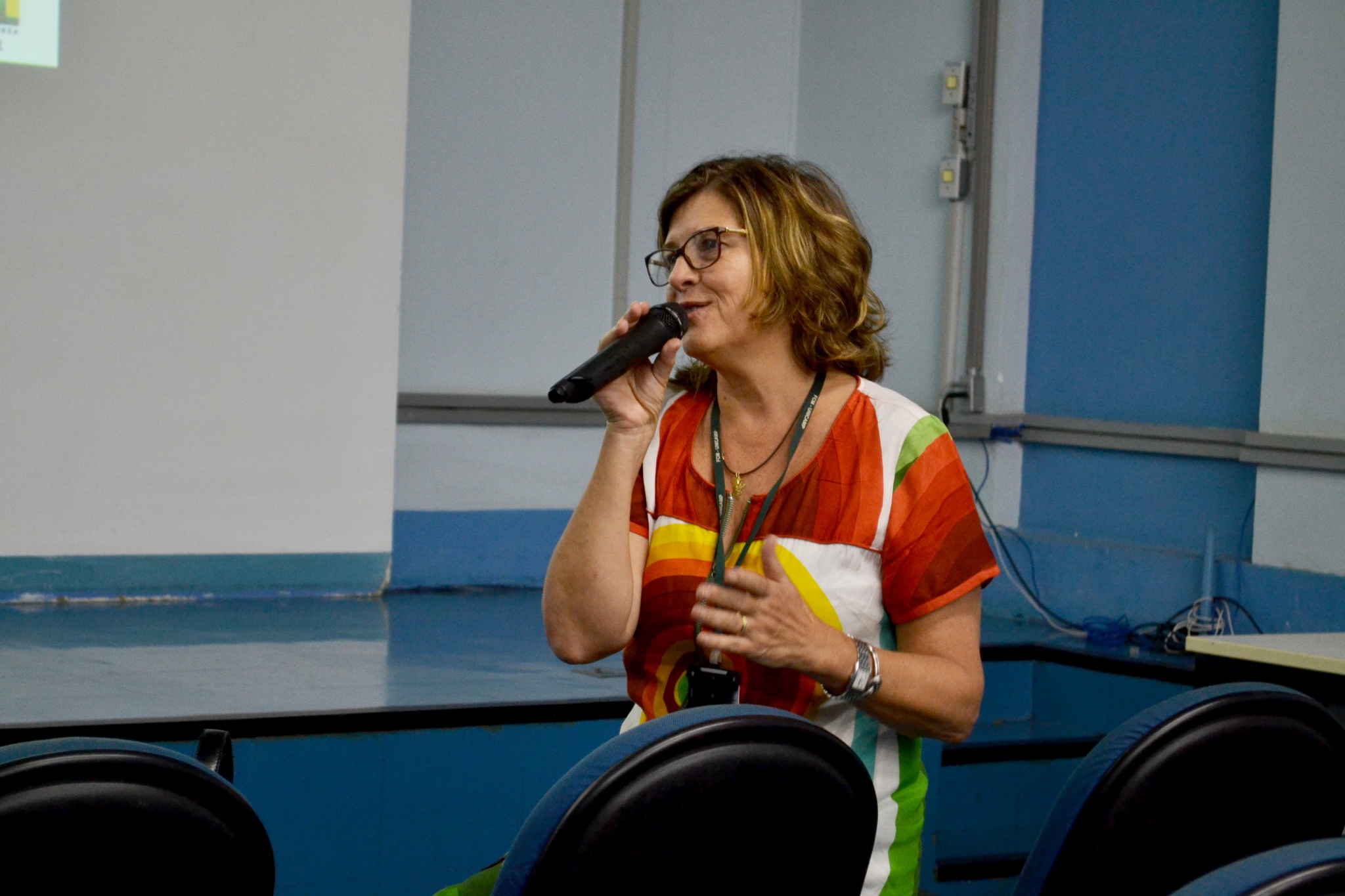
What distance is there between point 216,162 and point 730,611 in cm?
335

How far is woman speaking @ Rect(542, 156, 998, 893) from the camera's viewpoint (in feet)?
5.01

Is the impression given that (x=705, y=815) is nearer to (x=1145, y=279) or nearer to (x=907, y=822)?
(x=907, y=822)

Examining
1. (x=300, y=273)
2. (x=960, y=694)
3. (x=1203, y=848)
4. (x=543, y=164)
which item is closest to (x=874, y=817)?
(x=1203, y=848)

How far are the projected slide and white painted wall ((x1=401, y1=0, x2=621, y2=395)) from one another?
1370mm

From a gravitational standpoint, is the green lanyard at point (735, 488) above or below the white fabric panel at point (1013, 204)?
below

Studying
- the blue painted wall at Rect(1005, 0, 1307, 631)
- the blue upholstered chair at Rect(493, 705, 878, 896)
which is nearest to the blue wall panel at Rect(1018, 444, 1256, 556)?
the blue painted wall at Rect(1005, 0, 1307, 631)

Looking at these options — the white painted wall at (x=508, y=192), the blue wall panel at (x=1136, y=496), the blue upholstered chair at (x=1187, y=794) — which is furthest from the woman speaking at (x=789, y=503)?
the white painted wall at (x=508, y=192)

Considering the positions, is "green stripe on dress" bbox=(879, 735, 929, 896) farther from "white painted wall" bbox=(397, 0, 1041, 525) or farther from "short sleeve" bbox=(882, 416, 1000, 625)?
"white painted wall" bbox=(397, 0, 1041, 525)

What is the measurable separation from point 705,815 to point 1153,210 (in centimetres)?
414

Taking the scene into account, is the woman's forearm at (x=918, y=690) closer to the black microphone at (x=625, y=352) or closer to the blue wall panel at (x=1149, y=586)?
the black microphone at (x=625, y=352)

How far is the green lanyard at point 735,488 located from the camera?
157 cm

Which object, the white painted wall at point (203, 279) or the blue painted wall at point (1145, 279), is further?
the blue painted wall at point (1145, 279)

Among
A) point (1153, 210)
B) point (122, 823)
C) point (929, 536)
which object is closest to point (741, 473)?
point (929, 536)

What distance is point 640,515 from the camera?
1.67 meters
